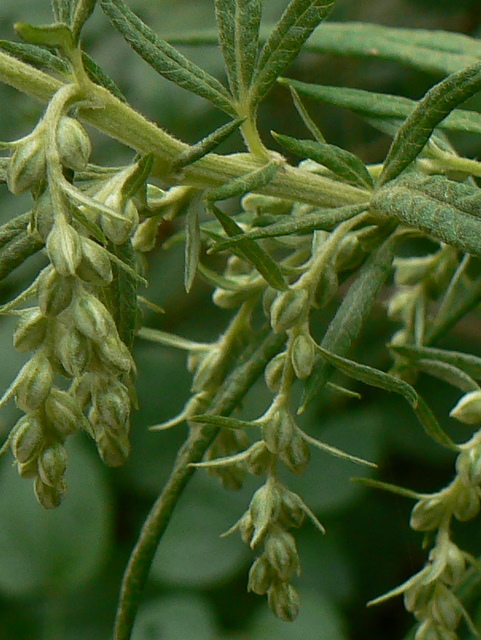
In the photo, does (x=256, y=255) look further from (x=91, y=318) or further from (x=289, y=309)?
(x=91, y=318)

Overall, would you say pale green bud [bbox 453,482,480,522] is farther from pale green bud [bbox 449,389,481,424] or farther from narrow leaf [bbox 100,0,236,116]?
narrow leaf [bbox 100,0,236,116]

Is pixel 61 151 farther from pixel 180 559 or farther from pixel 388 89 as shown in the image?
pixel 388 89

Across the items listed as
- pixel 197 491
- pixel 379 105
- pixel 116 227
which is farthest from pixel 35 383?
pixel 197 491

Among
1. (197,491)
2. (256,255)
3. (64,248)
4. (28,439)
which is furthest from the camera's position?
(197,491)

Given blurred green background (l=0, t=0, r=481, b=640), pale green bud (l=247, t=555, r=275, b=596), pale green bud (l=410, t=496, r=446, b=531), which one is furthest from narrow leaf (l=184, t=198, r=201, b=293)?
blurred green background (l=0, t=0, r=481, b=640)

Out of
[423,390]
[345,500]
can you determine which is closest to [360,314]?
[345,500]

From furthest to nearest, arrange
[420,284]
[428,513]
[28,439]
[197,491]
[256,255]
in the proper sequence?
[197,491] → [420,284] → [428,513] → [256,255] → [28,439]
